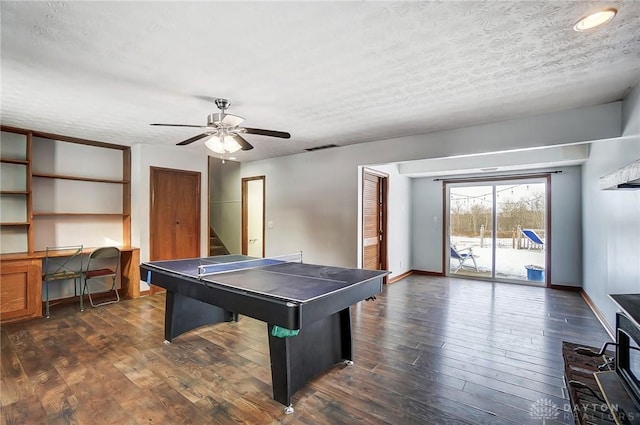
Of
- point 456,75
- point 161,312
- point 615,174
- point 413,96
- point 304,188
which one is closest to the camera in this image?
point 615,174

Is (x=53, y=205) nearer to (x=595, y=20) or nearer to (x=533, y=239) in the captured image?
(x=595, y=20)

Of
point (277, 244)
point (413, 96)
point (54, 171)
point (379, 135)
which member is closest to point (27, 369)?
point (54, 171)

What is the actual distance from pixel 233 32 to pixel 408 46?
1131 mm

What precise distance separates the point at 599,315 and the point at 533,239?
7.58ft

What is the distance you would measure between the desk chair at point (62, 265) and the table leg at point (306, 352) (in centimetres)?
364

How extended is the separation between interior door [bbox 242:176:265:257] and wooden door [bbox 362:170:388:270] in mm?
2371

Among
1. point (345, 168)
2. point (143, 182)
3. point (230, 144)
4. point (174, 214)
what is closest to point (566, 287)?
point (345, 168)

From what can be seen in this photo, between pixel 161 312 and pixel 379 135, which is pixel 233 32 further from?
pixel 161 312

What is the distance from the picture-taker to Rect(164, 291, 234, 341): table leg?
314cm

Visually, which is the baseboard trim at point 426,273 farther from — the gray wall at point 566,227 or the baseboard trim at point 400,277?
the gray wall at point 566,227

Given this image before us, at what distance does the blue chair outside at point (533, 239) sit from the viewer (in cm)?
586

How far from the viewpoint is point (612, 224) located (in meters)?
3.31

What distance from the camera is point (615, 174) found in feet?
5.98

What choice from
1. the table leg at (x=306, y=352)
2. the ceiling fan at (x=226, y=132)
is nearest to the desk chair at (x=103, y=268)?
the ceiling fan at (x=226, y=132)
